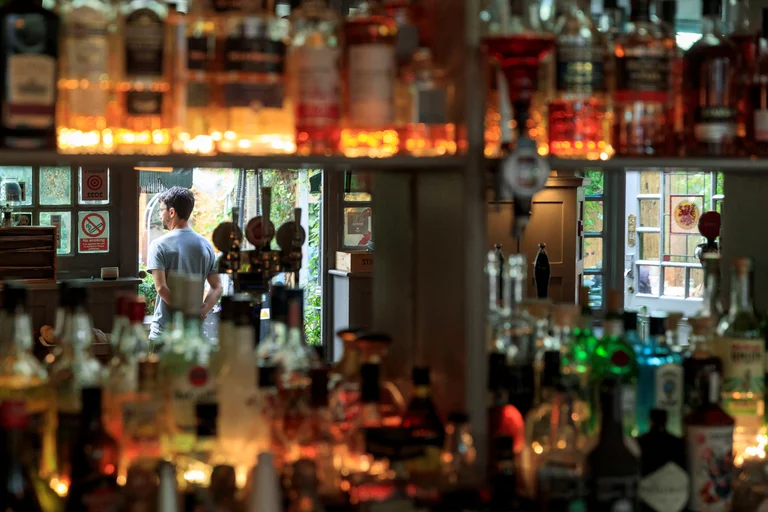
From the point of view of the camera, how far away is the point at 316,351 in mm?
2023

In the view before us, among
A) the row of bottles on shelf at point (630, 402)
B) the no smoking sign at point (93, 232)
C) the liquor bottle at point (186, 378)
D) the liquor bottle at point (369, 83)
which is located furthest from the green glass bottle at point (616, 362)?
the no smoking sign at point (93, 232)

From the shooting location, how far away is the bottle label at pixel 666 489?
5.68 ft

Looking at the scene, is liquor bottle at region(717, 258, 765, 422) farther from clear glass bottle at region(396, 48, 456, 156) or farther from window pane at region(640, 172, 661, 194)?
window pane at region(640, 172, 661, 194)

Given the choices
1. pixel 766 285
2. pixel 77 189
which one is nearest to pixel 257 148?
pixel 766 285

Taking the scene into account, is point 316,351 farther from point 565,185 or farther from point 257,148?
point 565,185

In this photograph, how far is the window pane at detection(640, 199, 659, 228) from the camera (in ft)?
25.8

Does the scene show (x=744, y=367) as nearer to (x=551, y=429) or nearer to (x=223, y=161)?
(x=551, y=429)

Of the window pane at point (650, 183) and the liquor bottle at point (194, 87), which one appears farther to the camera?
the window pane at point (650, 183)

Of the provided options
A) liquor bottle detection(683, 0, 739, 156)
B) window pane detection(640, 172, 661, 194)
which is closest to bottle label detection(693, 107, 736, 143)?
liquor bottle detection(683, 0, 739, 156)

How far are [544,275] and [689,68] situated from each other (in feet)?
13.4

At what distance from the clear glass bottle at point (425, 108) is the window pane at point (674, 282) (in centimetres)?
625

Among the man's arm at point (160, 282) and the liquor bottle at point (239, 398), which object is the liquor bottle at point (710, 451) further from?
the man's arm at point (160, 282)

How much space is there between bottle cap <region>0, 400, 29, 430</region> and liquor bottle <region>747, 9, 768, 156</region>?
4.86 ft

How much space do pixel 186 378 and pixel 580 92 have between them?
89cm
